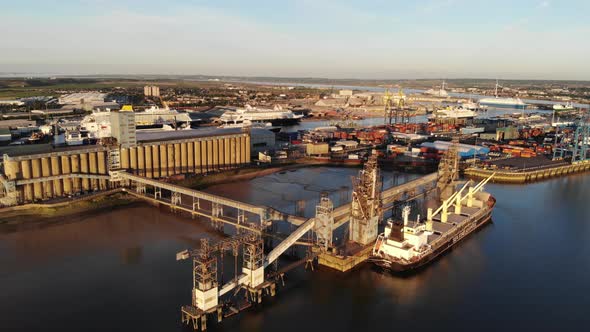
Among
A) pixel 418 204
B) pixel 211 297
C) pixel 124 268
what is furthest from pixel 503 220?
pixel 124 268

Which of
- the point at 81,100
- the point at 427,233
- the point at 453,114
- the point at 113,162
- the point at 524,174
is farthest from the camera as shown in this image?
the point at 81,100

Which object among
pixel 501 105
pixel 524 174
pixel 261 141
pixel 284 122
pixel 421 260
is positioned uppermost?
pixel 501 105

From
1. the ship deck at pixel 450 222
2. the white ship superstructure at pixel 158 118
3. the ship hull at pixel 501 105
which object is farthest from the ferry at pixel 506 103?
the ship deck at pixel 450 222

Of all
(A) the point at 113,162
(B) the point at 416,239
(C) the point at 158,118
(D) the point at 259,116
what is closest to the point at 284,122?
(D) the point at 259,116

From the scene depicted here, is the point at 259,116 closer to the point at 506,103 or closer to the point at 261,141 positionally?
the point at 261,141

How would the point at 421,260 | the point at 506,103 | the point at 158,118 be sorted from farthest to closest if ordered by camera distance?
the point at 506,103 → the point at 158,118 → the point at 421,260

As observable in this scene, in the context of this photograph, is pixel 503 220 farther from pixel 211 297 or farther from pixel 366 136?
pixel 366 136

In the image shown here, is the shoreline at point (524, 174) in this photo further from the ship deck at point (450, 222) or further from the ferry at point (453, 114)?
the ferry at point (453, 114)

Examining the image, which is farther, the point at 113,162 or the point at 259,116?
the point at 259,116
